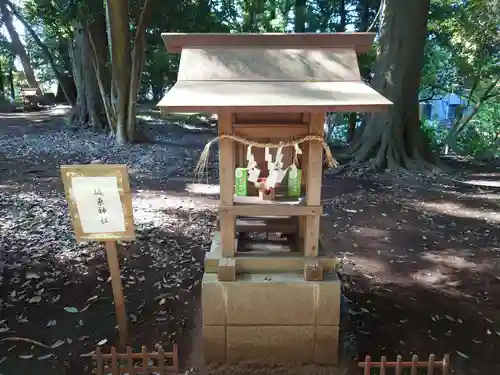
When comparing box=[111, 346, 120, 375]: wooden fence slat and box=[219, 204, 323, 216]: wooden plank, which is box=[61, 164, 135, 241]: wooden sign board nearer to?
box=[219, 204, 323, 216]: wooden plank

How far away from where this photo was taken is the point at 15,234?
18.3 ft

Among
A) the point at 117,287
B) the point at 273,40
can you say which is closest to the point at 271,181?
the point at 273,40

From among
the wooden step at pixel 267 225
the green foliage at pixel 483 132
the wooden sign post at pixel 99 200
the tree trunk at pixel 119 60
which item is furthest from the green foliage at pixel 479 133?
the wooden sign post at pixel 99 200

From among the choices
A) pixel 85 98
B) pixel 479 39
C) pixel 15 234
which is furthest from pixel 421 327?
pixel 85 98

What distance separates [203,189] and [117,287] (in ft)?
16.7

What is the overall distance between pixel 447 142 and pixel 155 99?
62.0 ft

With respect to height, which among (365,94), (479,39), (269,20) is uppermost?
(269,20)

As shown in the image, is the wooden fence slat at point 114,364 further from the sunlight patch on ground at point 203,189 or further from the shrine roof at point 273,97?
the sunlight patch on ground at point 203,189

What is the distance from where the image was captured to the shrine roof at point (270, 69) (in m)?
2.67

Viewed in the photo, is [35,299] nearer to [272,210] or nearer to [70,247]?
[70,247]

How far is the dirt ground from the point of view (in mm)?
3604

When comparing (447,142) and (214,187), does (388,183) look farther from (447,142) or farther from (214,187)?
(447,142)

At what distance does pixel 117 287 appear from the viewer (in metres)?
3.37

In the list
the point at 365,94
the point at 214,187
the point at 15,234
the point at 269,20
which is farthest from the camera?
the point at 269,20
